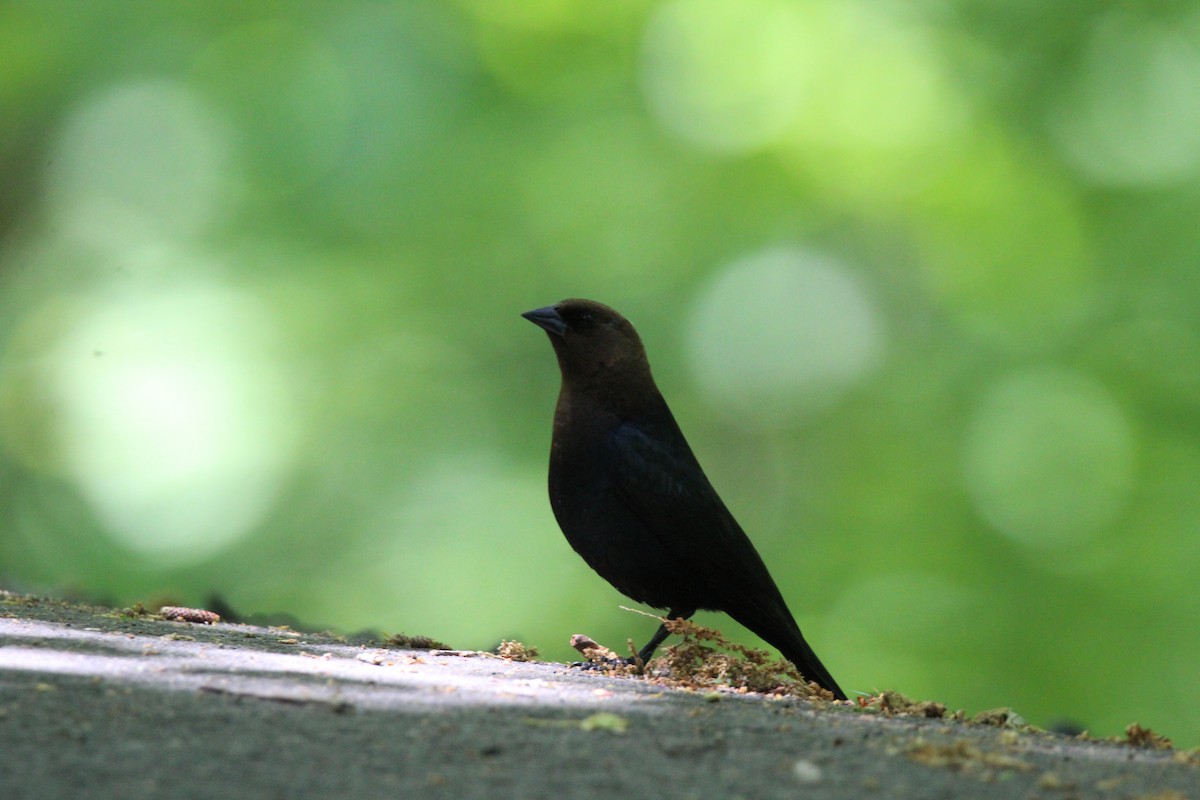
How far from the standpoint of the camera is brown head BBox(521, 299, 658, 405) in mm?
4828

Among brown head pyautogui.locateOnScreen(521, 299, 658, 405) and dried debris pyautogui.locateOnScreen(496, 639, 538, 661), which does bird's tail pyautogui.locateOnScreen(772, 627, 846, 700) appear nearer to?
dried debris pyautogui.locateOnScreen(496, 639, 538, 661)

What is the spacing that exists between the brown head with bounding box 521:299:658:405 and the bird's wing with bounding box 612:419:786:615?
29cm

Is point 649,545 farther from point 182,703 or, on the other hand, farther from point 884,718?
point 182,703

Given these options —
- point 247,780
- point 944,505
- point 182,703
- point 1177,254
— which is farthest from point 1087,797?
point 1177,254

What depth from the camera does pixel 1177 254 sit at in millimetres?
8477

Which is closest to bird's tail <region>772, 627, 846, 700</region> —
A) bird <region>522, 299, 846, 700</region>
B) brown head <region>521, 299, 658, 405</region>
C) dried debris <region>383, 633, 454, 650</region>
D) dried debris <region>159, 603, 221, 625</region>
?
bird <region>522, 299, 846, 700</region>

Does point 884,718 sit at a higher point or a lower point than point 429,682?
higher

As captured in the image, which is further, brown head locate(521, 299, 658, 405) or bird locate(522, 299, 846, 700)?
brown head locate(521, 299, 658, 405)

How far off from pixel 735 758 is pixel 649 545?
217 centimetres

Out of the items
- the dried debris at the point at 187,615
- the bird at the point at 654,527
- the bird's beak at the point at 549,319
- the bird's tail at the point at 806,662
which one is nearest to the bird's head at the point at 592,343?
the bird's beak at the point at 549,319

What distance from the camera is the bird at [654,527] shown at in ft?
14.6

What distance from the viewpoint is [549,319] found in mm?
4977

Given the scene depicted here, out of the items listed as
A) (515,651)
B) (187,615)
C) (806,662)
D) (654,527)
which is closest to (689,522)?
(654,527)

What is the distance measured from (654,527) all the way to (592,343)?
90 centimetres
